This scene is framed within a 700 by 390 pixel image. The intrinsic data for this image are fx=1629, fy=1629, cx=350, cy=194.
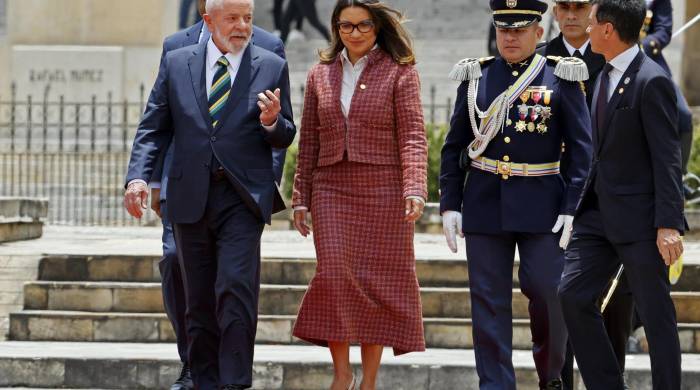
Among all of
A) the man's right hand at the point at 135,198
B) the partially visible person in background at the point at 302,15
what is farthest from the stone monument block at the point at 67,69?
the man's right hand at the point at 135,198

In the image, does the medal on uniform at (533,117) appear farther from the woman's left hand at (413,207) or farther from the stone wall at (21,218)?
the stone wall at (21,218)

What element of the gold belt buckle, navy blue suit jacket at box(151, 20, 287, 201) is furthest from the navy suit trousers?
the gold belt buckle

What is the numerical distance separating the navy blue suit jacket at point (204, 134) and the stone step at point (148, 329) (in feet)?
6.63

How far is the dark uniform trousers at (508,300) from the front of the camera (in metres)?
6.73

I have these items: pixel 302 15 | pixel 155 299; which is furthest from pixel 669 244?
pixel 302 15

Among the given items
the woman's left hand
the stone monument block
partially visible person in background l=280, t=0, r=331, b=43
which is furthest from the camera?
partially visible person in background l=280, t=0, r=331, b=43

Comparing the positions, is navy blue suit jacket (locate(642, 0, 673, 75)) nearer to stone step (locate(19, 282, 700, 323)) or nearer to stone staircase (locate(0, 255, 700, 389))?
stone staircase (locate(0, 255, 700, 389))

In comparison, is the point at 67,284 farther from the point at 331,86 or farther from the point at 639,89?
the point at 639,89

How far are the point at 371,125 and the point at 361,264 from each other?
0.61 m

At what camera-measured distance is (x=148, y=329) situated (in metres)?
9.07

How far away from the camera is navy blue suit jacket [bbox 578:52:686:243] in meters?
6.15

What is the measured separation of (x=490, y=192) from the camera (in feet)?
22.6

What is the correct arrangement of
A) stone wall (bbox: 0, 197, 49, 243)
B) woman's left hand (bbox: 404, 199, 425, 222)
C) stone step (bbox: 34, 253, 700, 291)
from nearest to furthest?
1. woman's left hand (bbox: 404, 199, 425, 222)
2. stone step (bbox: 34, 253, 700, 291)
3. stone wall (bbox: 0, 197, 49, 243)

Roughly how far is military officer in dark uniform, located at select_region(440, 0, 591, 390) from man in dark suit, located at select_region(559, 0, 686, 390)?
377 millimetres
